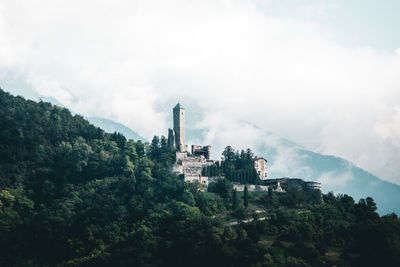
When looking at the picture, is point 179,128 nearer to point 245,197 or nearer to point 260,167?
point 260,167

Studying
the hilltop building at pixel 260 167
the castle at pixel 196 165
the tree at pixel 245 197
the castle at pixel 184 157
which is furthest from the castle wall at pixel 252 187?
the hilltop building at pixel 260 167

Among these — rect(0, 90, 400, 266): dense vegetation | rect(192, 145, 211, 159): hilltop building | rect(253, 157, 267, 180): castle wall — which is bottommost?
rect(0, 90, 400, 266): dense vegetation

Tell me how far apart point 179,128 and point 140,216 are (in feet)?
79.6

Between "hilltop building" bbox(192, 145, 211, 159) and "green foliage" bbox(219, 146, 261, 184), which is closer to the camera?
"green foliage" bbox(219, 146, 261, 184)

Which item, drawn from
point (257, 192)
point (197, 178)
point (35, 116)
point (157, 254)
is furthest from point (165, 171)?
point (35, 116)

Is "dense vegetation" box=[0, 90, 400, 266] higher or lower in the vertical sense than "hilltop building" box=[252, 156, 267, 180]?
lower

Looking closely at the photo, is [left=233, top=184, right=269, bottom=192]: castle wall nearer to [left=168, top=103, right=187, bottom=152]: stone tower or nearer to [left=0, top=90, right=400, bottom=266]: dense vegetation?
[left=0, top=90, right=400, bottom=266]: dense vegetation

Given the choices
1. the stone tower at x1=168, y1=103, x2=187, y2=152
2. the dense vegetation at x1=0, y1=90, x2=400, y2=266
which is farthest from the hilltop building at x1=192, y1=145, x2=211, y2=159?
the dense vegetation at x1=0, y1=90, x2=400, y2=266

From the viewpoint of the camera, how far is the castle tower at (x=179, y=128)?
90000mm

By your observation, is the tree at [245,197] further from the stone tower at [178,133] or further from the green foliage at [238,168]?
the stone tower at [178,133]

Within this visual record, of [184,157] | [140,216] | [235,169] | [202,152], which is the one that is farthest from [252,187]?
[140,216]

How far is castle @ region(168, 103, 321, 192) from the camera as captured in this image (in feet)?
265

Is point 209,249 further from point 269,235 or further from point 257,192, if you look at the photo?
point 257,192

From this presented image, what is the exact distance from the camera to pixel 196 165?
84.2 meters
